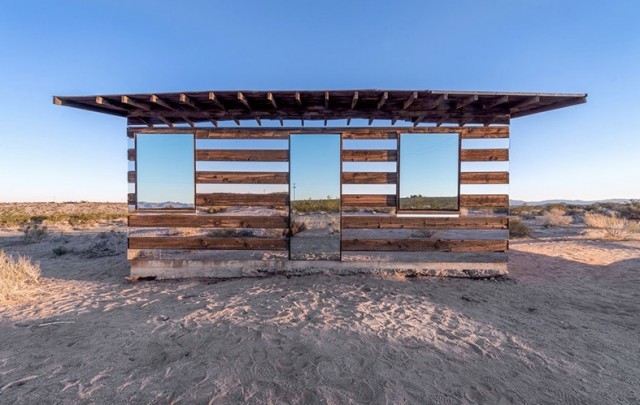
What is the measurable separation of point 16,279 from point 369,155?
7116mm

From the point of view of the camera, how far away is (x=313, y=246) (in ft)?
29.1

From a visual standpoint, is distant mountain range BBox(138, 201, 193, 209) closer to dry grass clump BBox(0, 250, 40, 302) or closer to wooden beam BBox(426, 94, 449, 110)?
dry grass clump BBox(0, 250, 40, 302)

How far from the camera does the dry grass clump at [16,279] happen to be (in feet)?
14.8

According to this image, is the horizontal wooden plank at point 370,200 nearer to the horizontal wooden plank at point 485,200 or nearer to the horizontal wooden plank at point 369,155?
the horizontal wooden plank at point 369,155

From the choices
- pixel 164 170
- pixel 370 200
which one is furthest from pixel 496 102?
pixel 164 170

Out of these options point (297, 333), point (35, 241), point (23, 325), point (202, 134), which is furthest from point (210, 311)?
point (35, 241)

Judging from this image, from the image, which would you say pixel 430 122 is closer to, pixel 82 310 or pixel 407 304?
pixel 407 304

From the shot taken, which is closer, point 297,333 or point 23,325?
point 297,333

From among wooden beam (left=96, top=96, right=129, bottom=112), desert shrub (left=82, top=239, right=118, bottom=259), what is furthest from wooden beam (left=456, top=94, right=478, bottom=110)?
desert shrub (left=82, top=239, right=118, bottom=259)

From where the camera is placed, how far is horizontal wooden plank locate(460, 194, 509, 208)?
5500 mm

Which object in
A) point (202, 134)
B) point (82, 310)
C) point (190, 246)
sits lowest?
point (82, 310)

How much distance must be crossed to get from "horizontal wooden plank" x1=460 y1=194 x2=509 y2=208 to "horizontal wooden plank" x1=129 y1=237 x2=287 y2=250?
12.8 feet

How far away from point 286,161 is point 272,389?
409 cm

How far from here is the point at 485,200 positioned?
5527 mm
